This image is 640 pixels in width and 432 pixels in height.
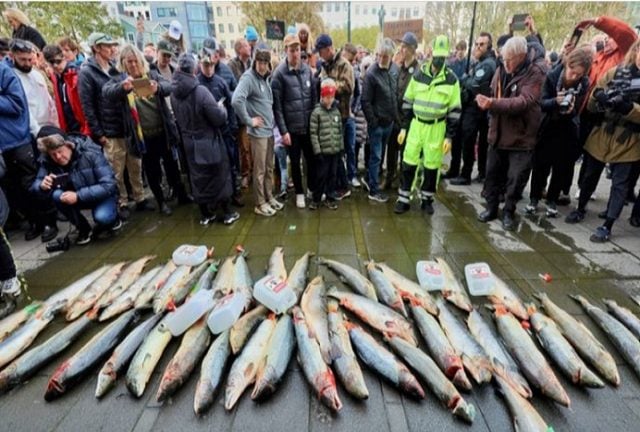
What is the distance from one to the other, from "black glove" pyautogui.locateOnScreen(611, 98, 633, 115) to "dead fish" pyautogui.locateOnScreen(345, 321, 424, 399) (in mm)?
4075

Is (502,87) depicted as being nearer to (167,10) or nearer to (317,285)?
(317,285)

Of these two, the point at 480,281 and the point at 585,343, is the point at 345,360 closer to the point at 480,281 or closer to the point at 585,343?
the point at 480,281

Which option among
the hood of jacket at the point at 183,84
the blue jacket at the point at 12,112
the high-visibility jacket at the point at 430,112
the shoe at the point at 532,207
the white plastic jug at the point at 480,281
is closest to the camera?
the white plastic jug at the point at 480,281

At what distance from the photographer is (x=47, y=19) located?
20.5 m

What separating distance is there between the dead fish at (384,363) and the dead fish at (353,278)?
1.94 feet

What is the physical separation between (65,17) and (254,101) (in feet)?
79.9

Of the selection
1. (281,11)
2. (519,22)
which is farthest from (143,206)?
(281,11)

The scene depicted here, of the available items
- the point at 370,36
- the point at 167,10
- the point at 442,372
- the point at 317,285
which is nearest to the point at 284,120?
the point at 317,285

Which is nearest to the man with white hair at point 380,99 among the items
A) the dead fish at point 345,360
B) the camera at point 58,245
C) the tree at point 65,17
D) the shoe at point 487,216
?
the shoe at point 487,216

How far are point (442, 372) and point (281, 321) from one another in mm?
1308

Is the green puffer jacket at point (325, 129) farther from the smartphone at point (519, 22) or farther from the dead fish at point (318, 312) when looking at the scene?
the smartphone at point (519, 22)

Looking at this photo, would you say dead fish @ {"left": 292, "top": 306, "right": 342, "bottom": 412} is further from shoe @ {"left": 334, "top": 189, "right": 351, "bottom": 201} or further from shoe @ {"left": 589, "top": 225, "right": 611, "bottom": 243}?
shoe @ {"left": 589, "top": 225, "right": 611, "bottom": 243}

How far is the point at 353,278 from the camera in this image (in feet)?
11.5

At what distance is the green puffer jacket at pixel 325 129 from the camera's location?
206 inches
